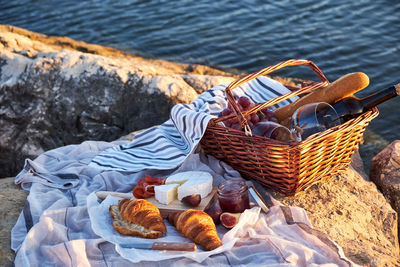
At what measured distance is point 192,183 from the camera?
2.61 m

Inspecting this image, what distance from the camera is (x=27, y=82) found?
5.03 m

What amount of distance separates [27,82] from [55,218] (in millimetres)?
2850

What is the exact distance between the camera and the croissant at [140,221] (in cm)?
233

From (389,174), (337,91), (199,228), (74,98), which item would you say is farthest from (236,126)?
(74,98)

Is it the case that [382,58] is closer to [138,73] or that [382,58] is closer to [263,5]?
[263,5]

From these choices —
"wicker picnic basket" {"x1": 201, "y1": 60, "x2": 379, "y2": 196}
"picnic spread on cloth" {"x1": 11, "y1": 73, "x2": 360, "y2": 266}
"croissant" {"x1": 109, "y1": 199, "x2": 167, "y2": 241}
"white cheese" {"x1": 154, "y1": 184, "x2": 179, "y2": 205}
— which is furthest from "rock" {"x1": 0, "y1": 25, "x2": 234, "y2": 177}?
"croissant" {"x1": 109, "y1": 199, "x2": 167, "y2": 241}

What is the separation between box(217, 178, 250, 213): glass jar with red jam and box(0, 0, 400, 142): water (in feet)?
11.5

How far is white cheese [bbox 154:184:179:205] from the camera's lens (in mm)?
2559

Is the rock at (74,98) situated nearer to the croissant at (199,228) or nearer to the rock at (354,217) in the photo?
the rock at (354,217)

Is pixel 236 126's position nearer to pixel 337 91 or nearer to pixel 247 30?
pixel 337 91

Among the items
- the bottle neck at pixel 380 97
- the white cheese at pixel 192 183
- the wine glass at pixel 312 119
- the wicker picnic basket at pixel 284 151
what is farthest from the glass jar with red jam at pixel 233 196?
the bottle neck at pixel 380 97

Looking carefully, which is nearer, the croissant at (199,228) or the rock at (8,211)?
the croissant at (199,228)

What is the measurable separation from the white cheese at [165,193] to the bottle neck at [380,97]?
49.1 inches

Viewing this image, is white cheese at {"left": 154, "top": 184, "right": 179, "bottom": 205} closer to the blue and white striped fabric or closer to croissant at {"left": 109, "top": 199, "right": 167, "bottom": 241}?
croissant at {"left": 109, "top": 199, "right": 167, "bottom": 241}
